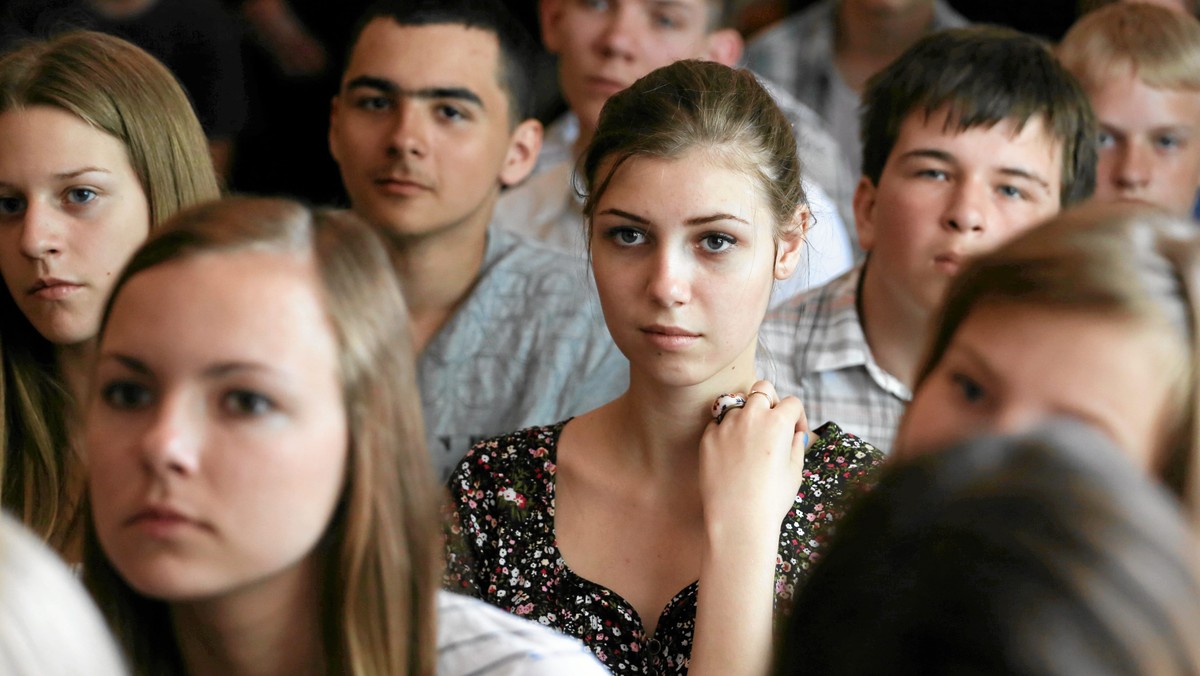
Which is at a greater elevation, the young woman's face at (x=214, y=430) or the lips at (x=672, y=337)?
the lips at (x=672, y=337)

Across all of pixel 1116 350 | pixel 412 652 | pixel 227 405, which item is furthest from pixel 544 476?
pixel 1116 350

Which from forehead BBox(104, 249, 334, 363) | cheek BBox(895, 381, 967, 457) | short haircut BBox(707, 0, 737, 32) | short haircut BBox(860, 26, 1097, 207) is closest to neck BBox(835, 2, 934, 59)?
short haircut BBox(707, 0, 737, 32)

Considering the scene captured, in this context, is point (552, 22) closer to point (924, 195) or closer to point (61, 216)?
point (924, 195)

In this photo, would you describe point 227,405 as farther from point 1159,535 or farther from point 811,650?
point 1159,535

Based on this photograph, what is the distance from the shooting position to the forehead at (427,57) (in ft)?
7.63

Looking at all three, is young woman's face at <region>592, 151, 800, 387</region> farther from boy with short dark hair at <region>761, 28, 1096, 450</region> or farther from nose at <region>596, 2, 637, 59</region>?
nose at <region>596, 2, 637, 59</region>

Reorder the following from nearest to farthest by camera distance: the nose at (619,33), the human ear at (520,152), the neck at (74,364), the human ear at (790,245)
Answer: the human ear at (790,245)
the neck at (74,364)
the human ear at (520,152)
the nose at (619,33)

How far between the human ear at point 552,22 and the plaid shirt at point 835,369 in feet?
3.44

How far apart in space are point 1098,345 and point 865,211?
3.99 ft

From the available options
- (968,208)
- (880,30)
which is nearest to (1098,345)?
(968,208)

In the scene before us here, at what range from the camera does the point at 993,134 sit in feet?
6.38

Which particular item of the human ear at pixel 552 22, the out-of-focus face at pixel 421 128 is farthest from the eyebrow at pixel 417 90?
the human ear at pixel 552 22

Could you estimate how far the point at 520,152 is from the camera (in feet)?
8.23

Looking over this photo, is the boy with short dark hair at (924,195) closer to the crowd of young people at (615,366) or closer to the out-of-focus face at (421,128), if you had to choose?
the crowd of young people at (615,366)
